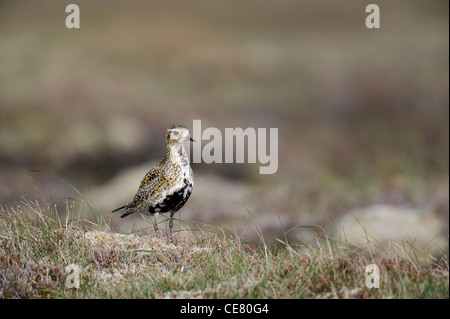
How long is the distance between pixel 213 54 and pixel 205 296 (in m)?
26.2

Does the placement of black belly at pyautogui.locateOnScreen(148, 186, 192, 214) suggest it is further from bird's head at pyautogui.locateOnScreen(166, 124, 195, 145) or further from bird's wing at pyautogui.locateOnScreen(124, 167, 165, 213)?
bird's head at pyautogui.locateOnScreen(166, 124, 195, 145)

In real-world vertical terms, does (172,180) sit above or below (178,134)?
below

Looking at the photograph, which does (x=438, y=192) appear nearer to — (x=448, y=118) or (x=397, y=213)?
Result: (x=397, y=213)

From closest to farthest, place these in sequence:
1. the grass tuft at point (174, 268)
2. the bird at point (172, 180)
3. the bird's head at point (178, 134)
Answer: the grass tuft at point (174, 268)
the bird's head at point (178, 134)
the bird at point (172, 180)

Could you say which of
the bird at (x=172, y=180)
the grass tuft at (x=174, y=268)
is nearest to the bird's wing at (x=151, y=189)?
the bird at (x=172, y=180)

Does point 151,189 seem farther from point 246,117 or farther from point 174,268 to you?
point 246,117

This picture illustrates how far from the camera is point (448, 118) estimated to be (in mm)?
22422

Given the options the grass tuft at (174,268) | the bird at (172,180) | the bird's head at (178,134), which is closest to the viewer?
the grass tuft at (174,268)

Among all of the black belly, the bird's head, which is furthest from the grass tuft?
the bird's head

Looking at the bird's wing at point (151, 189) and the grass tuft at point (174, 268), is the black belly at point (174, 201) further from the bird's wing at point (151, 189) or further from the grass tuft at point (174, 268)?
the grass tuft at point (174, 268)

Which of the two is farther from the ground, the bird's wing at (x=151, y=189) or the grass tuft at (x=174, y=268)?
the bird's wing at (x=151, y=189)

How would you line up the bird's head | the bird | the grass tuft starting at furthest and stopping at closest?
the bird
the bird's head
the grass tuft

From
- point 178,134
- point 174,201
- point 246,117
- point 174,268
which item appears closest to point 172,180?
point 174,201
